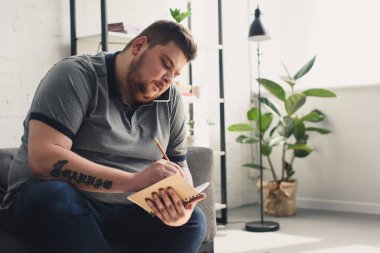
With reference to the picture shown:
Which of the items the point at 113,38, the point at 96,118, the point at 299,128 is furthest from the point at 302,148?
the point at 96,118

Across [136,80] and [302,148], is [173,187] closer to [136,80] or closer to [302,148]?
[136,80]

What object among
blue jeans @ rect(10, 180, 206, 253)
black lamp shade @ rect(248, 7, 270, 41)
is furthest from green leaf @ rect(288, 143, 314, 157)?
blue jeans @ rect(10, 180, 206, 253)

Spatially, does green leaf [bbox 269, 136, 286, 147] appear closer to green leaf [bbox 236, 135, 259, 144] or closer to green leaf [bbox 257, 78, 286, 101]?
green leaf [bbox 236, 135, 259, 144]

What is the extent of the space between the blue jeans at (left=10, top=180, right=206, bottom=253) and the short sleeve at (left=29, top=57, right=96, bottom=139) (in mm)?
172

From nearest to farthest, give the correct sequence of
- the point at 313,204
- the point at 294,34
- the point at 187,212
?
the point at 187,212 → the point at 313,204 → the point at 294,34

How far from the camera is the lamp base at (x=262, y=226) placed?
318 centimetres

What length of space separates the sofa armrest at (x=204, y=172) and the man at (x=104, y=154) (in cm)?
40

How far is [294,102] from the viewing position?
11.9 ft

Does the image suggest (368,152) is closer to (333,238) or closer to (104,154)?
(333,238)

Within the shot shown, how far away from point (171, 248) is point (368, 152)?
100 inches

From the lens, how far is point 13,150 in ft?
6.46

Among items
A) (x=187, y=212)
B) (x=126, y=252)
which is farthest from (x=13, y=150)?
(x=187, y=212)

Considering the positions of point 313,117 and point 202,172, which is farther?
point 313,117

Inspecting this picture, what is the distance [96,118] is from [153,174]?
28 centimetres
